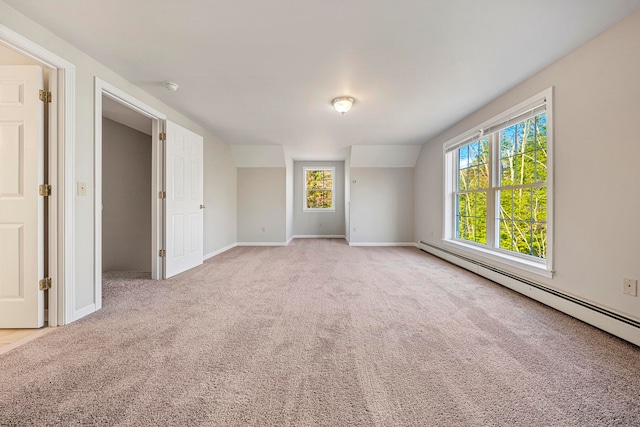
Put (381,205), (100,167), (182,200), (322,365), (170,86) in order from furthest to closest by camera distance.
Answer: (381,205), (182,200), (170,86), (100,167), (322,365)

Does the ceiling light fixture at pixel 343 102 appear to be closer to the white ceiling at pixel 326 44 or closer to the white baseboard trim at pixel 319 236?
the white ceiling at pixel 326 44

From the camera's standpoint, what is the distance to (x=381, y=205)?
20.1 feet

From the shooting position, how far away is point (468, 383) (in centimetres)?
130

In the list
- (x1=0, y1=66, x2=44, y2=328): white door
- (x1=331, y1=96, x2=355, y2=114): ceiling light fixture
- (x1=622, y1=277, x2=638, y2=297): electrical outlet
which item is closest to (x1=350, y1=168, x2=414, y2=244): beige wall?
(x1=331, y1=96, x2=355, y2=114): ceiling light fixture

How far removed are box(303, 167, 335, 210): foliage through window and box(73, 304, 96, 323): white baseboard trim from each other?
5.63 meters

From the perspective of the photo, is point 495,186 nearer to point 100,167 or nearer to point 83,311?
point 100,167

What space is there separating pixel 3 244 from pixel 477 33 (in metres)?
3.82

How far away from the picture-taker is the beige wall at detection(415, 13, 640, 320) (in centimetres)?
176

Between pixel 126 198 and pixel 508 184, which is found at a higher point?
pixel 508 184

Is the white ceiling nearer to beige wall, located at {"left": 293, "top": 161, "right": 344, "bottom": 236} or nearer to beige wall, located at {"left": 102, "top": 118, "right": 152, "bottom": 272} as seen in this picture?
beige wall, located at {"left": 102, "top": 118, "right": 152, "bottom": 272}

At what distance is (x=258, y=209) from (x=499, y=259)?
15.8 feet

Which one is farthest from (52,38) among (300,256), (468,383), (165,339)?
(300,256)

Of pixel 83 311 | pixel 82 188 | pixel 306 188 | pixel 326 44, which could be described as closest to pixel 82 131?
pixel 82 188

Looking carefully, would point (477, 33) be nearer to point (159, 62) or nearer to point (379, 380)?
point (379, 380)
